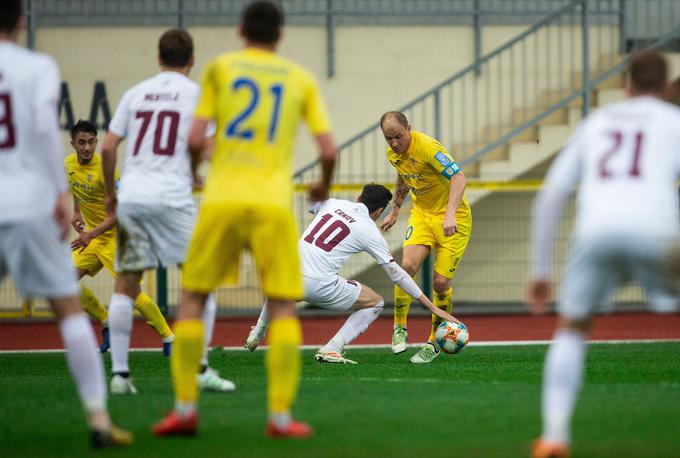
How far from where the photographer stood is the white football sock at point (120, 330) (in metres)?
8.14

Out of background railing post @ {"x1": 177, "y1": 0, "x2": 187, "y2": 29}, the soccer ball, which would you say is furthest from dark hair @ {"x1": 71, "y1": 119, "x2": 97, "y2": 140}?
background railing post @ {"x1": 177, "y1": 0, "x2": 187, "y2": 29}

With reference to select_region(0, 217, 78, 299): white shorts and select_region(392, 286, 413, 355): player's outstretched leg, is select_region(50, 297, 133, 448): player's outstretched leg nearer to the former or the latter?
select_region(0, 217, 78, 299): white shorts

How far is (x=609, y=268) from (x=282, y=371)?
64.3 inches

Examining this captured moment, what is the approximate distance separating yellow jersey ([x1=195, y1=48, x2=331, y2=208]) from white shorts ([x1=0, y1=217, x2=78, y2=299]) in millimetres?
772

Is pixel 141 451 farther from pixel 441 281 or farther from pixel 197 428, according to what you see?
pixel 441 281

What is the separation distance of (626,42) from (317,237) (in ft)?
36.0

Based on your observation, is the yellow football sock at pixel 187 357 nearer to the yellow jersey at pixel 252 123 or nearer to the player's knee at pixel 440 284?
the yellow jersey at pixel 252 123

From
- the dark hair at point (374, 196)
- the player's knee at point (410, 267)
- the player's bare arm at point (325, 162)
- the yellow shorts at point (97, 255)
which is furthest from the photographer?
the yellow shorts at point (97, 255)

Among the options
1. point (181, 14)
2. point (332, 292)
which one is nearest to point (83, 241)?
point (332, 292)

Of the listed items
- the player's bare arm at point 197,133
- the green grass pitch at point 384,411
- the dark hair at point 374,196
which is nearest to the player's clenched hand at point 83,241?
the green grass pitch at point 384,411

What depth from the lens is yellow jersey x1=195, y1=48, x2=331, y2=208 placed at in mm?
5883

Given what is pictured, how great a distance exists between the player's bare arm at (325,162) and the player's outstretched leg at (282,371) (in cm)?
59

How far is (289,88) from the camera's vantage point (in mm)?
5996

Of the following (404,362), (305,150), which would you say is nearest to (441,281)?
(404,362)
